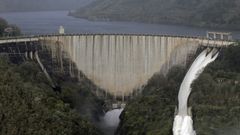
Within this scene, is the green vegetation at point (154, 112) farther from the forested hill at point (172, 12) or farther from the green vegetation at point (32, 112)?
the forested hill at point (172, 12)

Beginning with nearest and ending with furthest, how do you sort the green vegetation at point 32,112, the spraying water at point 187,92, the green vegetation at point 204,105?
the green vegetation at point 32,112 < the green vegetation at point 204,105 < the spraying water at point 187,92

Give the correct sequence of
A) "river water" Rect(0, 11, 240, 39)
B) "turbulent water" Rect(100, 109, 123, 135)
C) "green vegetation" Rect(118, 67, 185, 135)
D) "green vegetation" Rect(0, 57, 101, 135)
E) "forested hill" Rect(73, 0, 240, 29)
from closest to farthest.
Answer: "green vegetation" Rect(0, 57, 101, 135) → "green vegetation" Rect(118, 67, 185, 135) → "turbulent water" Rect(100, 109, 123, 135) → "river water" Rect(0, 11, 240, 39) → "forested hill" Rect(73, 0, 240, 29)

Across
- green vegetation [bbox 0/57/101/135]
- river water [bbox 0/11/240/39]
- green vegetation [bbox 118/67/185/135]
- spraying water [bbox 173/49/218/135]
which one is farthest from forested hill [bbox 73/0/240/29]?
green vegetation [bbox 0/57/101/135]

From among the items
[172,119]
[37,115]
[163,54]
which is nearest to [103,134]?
[172,119]

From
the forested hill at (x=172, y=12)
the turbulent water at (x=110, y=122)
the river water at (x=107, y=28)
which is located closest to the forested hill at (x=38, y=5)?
the forested hill at (x=172, y=12)

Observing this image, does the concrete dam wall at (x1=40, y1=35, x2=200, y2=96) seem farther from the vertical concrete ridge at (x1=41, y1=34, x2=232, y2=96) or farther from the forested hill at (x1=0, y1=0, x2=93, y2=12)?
the forested hill at (x1=0, y1=0, x2=93, y2=12)
